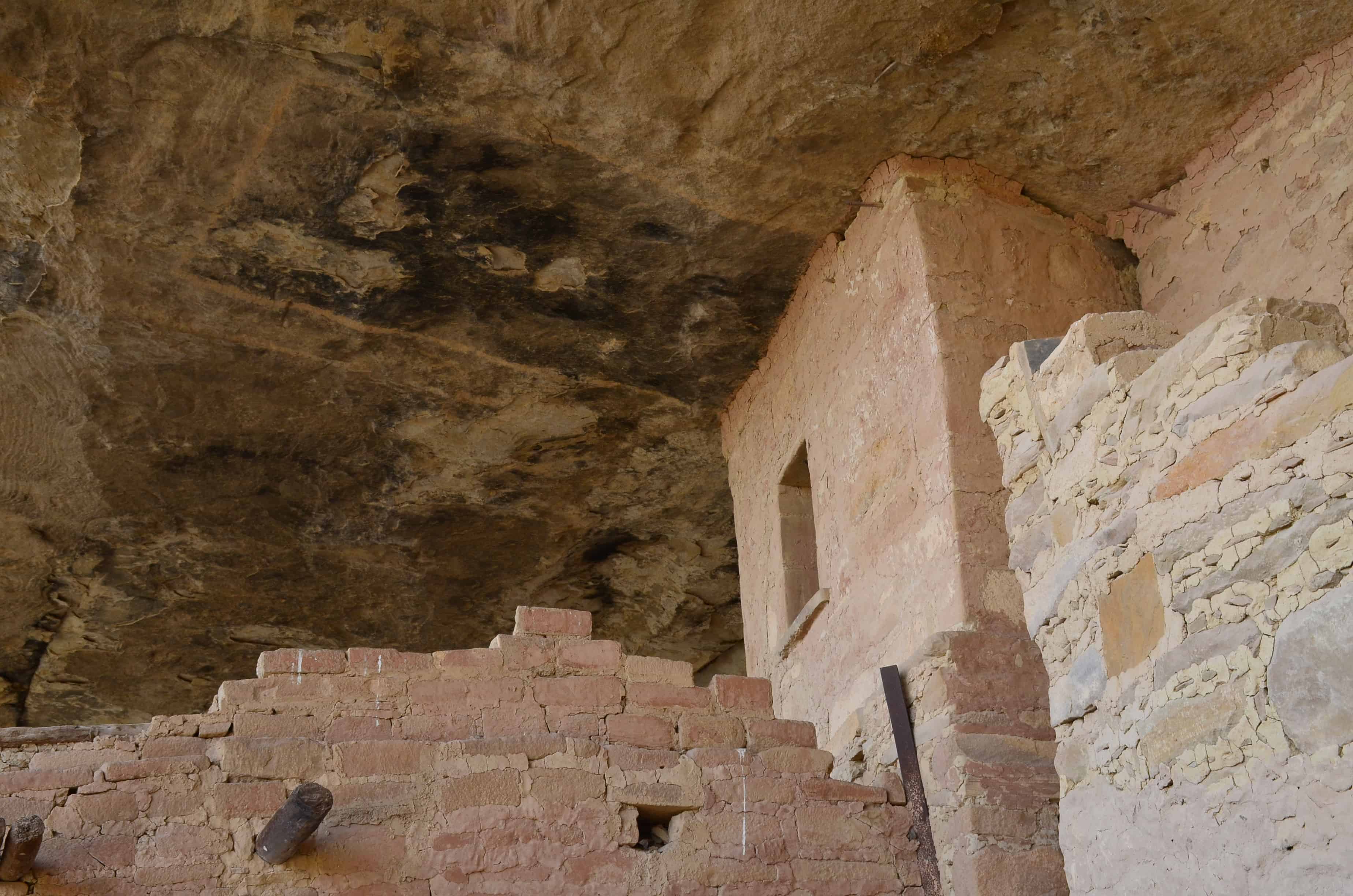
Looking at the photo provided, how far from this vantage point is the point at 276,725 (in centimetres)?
428

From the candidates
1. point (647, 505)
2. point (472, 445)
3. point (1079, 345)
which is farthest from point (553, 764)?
point (647, 505)

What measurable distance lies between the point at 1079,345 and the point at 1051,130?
87.2 inches

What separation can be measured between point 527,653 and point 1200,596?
2.25 m

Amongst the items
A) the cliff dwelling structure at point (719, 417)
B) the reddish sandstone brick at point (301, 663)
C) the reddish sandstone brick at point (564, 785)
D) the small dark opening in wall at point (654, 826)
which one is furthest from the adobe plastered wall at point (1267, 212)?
the reddish sandstone brick at point (301, 663)

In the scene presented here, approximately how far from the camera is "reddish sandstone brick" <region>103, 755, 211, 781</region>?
4.00m

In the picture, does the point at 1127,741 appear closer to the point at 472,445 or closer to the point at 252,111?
the point at 252,111

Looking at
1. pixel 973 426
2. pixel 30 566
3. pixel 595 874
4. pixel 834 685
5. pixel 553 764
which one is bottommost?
pixel 595 874

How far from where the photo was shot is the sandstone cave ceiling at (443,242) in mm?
5375

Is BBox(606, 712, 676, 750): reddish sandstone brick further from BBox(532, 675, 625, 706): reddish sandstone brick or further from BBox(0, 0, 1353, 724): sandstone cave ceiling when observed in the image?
BBox(0, 0, 1353, 724): sandstone cave ceiling

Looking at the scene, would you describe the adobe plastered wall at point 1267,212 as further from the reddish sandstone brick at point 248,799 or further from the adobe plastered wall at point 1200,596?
the reddish sandstone brick at point 248,799

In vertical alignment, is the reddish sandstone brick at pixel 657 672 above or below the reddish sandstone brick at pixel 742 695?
above

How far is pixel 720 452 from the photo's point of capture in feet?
27.0

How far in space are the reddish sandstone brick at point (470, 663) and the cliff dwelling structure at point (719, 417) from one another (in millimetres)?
14

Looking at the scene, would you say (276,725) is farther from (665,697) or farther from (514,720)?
(665,697)
